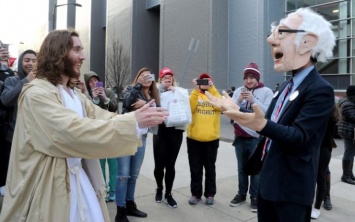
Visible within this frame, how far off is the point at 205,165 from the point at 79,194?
113 inches

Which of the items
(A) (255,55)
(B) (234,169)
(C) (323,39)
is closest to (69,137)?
(C) (323,39)

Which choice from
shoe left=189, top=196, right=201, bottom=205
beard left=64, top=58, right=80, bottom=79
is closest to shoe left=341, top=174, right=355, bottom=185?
shoe left=189, top=196, right=201, bottom=205

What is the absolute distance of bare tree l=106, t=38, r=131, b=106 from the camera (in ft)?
94.9

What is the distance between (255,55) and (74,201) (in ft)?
56.5

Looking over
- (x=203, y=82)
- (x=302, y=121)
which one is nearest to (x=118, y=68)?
(x=203, y=82)

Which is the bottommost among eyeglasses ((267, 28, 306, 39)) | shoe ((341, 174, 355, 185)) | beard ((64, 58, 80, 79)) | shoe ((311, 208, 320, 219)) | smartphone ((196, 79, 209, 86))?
shoe ((311, 208, 320, 219))

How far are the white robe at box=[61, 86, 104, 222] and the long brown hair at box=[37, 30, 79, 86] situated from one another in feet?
0.40

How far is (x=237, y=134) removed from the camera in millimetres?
4668

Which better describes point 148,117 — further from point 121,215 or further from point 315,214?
point 315,214

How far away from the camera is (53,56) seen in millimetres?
2008

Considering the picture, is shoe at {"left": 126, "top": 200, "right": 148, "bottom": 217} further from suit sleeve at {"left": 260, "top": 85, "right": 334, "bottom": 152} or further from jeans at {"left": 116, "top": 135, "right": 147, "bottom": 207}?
suit sleeve at {"left": 260, "top": 85, "right": 334, "bottom": 152}

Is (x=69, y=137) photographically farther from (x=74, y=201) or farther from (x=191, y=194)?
(x=191, y=194)

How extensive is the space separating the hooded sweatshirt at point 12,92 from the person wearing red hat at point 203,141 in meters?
2.31

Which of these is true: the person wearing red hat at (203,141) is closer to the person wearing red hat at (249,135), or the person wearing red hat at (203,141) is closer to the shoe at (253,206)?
the person wearing red hat at (249,135)
